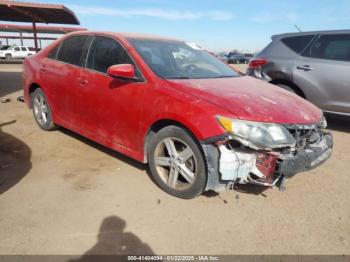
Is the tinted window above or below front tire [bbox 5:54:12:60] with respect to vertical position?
above

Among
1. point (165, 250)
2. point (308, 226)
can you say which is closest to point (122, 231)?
point (165, 250)

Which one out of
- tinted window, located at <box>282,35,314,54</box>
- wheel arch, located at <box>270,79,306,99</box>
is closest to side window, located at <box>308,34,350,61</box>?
tinted window, located at <box>282,35,314,54</box>

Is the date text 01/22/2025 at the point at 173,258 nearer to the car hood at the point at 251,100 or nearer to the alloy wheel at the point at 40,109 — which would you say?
the car hood at the point at 251,100

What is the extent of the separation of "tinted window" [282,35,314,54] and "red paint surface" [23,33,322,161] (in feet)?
8.43

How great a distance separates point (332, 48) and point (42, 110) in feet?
17.1

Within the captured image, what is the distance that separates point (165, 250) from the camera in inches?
111

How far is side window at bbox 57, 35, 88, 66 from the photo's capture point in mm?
4795

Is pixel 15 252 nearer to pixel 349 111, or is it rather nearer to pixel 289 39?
pixel 349 111

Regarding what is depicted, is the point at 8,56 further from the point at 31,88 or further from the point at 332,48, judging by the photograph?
the point at 332,48

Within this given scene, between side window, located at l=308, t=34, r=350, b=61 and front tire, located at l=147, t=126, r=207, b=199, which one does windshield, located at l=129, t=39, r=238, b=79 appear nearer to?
front tire, located at l=147, t=126, r=207, b=199

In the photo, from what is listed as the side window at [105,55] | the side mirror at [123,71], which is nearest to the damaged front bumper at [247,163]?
the side mirror at [123,71]

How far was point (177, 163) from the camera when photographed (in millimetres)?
3568

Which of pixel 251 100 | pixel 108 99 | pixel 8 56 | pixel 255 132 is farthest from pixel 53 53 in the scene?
pixel 8 56

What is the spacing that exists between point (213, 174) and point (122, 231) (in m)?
0.98
